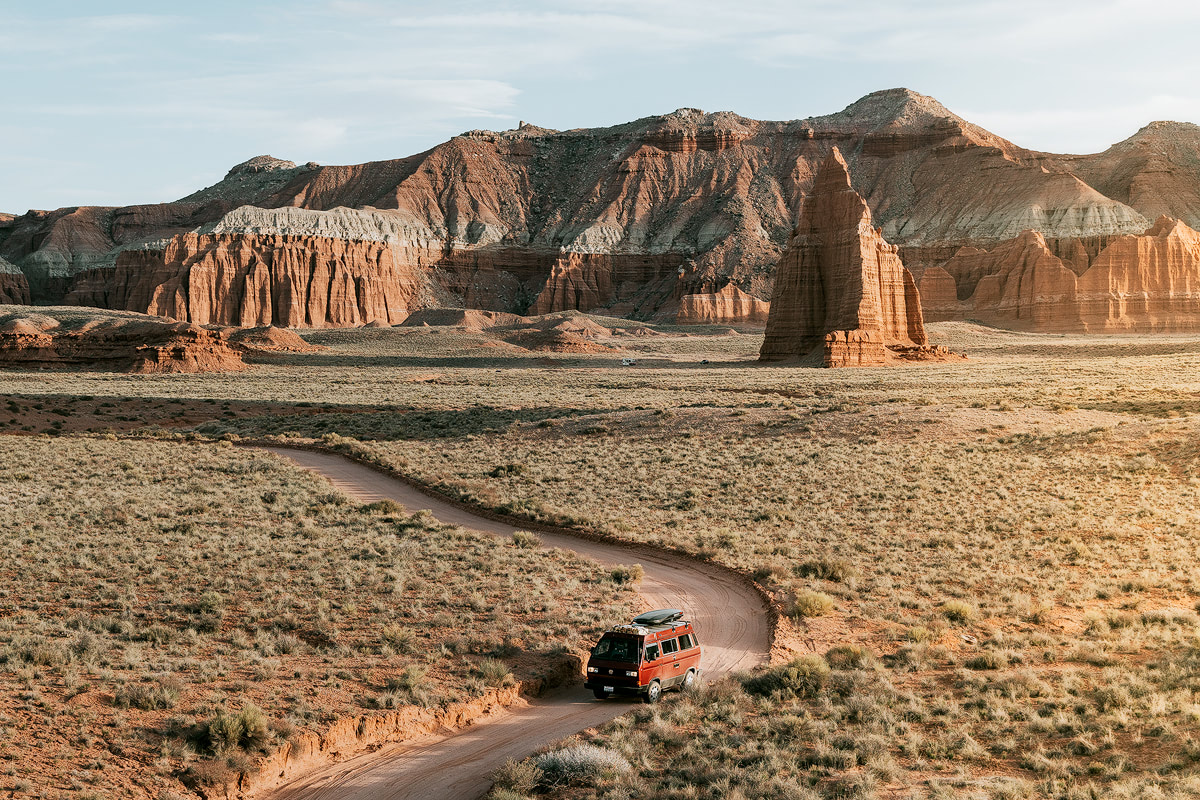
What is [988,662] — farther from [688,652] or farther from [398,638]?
[398,638]

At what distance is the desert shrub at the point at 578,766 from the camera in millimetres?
11266

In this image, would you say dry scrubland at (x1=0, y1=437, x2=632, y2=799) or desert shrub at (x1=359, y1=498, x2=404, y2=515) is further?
desert shrub at (x1=359, y1=498, x2=404, y2=515)

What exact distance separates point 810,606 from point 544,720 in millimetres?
6080

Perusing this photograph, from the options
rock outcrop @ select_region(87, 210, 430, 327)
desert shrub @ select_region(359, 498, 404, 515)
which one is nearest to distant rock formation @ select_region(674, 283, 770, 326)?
rock outcrop @ select_region(87, 210, 430, 327)

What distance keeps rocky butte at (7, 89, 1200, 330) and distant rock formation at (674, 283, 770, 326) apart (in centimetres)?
31

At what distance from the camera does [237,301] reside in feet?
529

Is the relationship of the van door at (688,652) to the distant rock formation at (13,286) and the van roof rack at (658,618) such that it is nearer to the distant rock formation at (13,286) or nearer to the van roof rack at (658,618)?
the van roof rack at (658,618)

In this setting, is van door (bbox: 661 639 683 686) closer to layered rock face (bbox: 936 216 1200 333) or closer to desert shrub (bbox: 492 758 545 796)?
desert shrub (bbox: 492 758 545 796)

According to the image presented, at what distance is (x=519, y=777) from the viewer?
11.1m

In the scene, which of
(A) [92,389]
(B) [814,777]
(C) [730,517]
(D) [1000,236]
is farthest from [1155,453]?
(D) [1000,236]

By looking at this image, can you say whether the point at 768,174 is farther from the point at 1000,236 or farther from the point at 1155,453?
the point at 1155,453

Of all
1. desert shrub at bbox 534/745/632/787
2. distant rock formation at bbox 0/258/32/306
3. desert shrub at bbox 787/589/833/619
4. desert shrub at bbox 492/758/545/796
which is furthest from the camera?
distant rock formation at bbox 0/258/32/306

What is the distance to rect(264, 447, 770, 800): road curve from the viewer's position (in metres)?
11.6

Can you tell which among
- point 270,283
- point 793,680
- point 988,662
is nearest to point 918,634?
point 988,662
